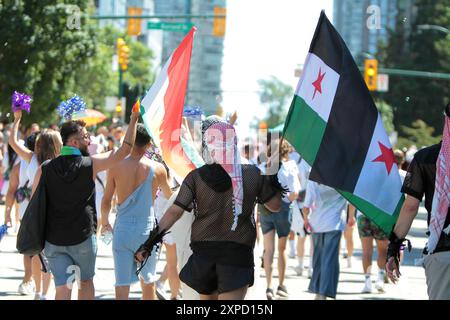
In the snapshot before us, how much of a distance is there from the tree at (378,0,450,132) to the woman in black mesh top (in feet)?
196

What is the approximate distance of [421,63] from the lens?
71875 millimetres

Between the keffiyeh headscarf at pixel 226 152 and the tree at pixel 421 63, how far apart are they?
59567 mm

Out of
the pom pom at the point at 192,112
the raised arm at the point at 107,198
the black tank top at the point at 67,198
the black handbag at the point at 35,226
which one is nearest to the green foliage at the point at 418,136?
the pom pom at the point at 192,112

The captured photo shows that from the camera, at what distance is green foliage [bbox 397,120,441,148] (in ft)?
197

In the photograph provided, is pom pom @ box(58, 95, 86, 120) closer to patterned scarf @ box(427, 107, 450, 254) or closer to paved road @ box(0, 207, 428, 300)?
paved road @ box(0, 207, 428, 300)

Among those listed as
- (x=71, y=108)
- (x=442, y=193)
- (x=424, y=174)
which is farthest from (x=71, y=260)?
(x=442, y=193)

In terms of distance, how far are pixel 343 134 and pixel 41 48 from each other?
1006 inches

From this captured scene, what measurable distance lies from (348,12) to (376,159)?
169157 millimetres

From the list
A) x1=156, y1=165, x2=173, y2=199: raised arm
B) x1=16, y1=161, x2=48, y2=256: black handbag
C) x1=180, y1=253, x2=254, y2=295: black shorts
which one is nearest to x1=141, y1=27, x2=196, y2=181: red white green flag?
x1=156, y1=165, x2=173, y2=199: raised arm

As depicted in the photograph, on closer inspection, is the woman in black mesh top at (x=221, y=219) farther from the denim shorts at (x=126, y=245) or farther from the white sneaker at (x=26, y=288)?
the white sneaker at (x=26, y=288)

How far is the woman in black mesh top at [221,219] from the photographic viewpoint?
721 cm

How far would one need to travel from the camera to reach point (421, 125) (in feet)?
202

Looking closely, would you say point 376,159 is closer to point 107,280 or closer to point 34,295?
point 34,295
